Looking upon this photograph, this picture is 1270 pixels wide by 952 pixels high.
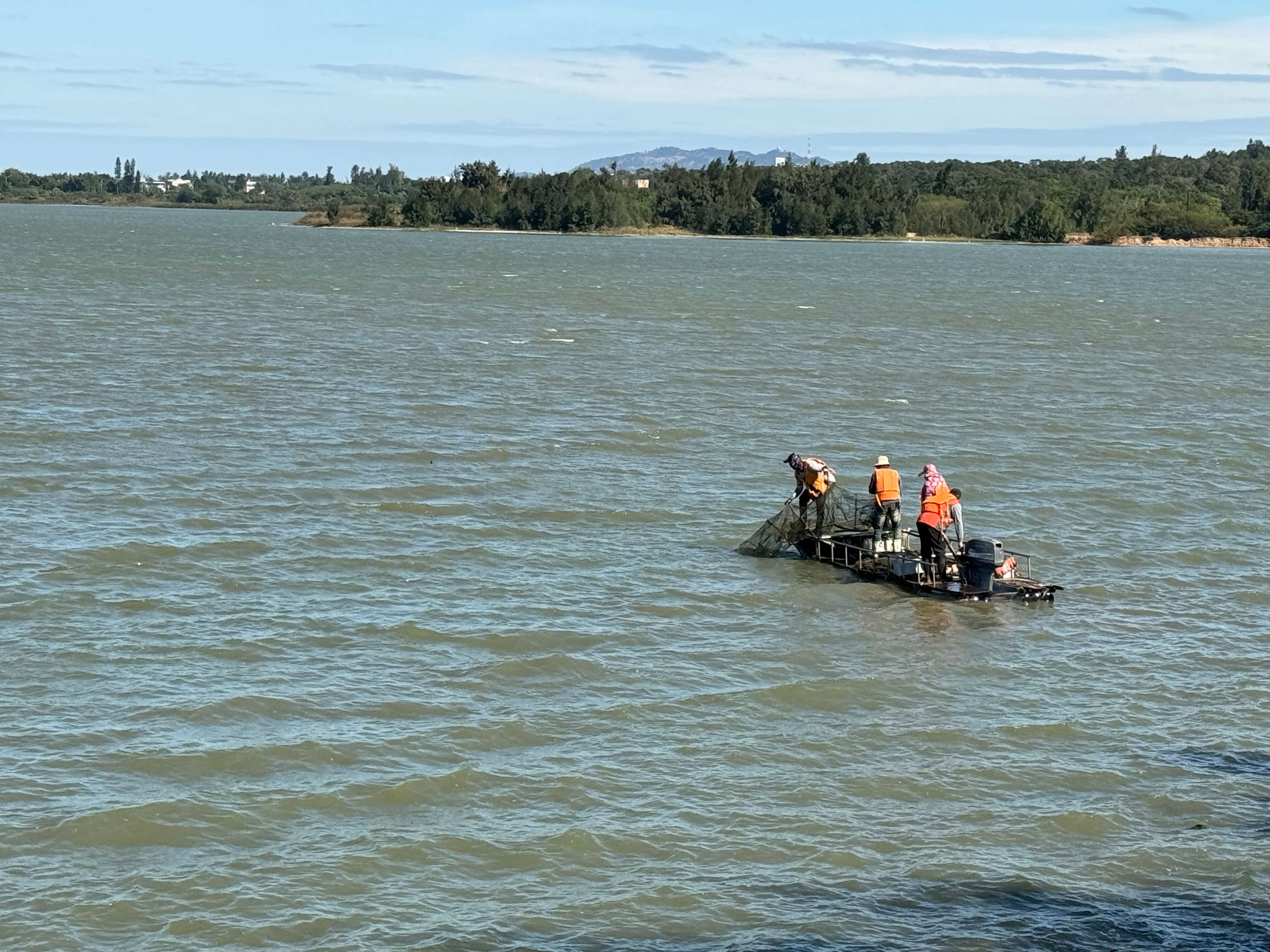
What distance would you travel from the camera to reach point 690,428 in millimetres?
34219

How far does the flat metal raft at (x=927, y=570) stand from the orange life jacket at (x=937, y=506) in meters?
0.50

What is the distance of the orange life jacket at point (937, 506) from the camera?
20969 mm

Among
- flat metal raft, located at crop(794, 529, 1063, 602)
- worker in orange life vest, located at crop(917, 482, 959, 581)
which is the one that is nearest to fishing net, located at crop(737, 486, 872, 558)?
flat metal raft, located at crop(794, 529, 1063, 602)

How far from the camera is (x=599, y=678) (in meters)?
17.6

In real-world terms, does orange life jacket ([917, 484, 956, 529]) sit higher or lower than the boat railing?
higher

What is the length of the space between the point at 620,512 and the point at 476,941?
14.3 meters

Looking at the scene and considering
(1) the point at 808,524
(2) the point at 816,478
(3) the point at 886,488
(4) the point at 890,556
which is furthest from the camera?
(1) the point at 808,524

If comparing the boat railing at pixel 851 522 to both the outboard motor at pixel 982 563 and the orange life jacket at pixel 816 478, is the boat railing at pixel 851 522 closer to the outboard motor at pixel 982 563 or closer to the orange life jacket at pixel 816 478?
the orange life jacket at pixel 816 478

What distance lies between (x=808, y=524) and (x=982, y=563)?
2989 mm

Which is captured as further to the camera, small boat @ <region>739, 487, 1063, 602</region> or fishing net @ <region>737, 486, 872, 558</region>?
fishing net @ <region>737, 486, 872, 558</region>

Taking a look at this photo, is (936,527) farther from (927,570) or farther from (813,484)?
(813,484)

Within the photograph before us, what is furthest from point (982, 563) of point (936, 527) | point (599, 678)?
point (599, 678)

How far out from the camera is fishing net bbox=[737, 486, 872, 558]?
22953mm

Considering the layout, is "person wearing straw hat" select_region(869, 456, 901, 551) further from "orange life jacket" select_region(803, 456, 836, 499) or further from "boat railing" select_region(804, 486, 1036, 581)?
"orange life jacket" select_region(803, 456, 836, 499)
